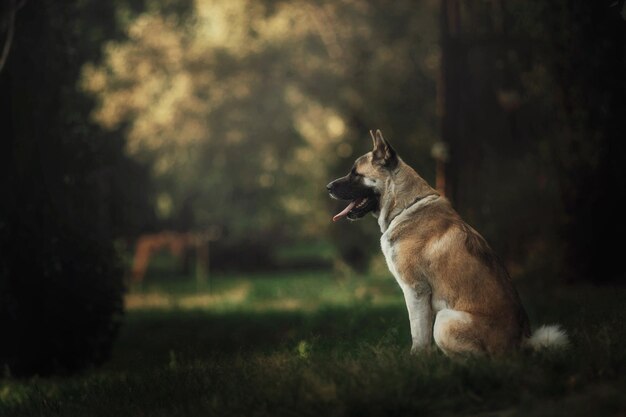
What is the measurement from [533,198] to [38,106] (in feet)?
27.7

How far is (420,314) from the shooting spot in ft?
29.2

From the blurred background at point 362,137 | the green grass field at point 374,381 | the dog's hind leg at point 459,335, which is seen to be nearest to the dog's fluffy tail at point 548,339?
the green grass field at point 374,381

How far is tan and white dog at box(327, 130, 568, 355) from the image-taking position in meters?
8.46

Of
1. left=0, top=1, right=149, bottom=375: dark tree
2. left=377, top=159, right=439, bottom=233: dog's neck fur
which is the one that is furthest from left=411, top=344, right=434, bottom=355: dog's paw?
left=0, top=1, right=149, bottom=375: dark tree

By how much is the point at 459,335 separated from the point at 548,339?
0.68 meters

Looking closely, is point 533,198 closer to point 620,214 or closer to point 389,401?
point 620,214

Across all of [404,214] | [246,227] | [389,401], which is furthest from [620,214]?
[246,227]

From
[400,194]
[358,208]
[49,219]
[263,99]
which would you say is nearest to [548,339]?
[400,194]

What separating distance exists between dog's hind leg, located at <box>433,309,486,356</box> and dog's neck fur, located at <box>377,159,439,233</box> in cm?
131

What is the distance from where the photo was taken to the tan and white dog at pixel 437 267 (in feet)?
27.8

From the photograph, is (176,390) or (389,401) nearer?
(389,401)

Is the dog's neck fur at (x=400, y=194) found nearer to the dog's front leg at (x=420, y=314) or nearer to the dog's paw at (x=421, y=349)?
the dog's front leg at (x=420, y=314)

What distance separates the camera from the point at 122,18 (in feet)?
83.0

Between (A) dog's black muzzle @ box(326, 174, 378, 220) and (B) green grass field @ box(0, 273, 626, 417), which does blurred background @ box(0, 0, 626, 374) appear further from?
(A) dog's black muzzle @ box(326, 174, 378, 220)
